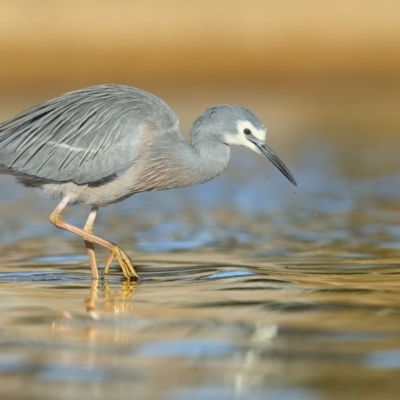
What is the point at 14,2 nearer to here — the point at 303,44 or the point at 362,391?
the point at 303,44

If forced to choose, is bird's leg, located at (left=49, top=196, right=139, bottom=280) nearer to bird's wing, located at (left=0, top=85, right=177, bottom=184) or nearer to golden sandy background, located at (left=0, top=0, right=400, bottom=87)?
bird's wing, located at (left=0, top=85, right=177, bottom=184)

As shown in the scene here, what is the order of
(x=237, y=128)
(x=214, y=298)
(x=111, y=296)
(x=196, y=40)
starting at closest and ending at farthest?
(x=214, y=298), (x=111, y=296), (x=237, y=128), (x=196, y=40)

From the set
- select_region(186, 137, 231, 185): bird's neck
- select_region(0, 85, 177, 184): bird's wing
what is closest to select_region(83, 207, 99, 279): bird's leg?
select_region(0, 85, 177, 184): bird's wing

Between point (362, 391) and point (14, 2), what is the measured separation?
22.6m

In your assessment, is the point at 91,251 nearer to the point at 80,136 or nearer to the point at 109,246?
the point at 109,246

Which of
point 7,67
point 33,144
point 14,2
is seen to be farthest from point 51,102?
point 14,2

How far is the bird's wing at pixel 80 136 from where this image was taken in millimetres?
9055

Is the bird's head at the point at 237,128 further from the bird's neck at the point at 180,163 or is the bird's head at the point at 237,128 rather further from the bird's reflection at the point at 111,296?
the bird's reflection at the point at 111,296

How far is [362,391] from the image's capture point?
5375 millimetres

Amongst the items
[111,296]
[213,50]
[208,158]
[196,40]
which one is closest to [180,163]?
[208,158]

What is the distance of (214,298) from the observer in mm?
7727

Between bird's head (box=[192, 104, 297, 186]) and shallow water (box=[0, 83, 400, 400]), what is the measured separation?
854 millimetres

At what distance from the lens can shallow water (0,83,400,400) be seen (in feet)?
18.5

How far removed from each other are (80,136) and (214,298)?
206 centimetres
